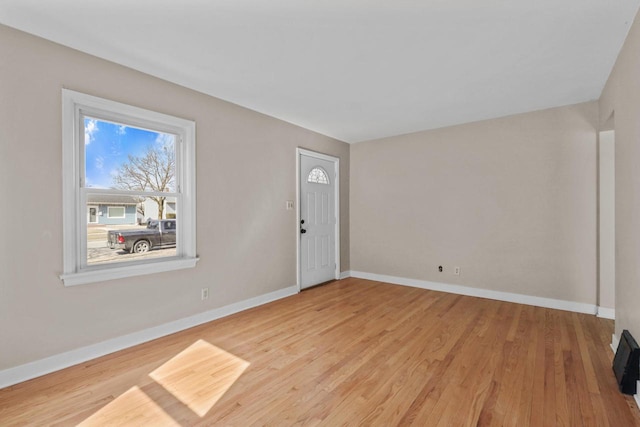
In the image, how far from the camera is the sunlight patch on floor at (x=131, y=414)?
5.64 ft

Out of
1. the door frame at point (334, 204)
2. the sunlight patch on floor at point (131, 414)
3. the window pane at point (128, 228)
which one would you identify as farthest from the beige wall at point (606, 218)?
the window pane at point (128, 228)

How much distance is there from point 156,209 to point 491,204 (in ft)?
13.8

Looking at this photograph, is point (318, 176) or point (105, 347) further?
point (318, 176)

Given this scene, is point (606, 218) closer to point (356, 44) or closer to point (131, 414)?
point (356, 44)

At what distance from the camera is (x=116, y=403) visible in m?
1.89

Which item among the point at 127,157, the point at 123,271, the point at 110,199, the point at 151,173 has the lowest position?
the point at 123,271

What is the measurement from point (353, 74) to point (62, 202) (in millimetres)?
2715

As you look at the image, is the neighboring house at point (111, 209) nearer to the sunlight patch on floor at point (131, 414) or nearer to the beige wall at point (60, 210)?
the beige wall at point (60, 210)


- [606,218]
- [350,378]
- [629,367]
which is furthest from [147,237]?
[606,218]

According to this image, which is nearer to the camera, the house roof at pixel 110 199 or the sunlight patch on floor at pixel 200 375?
the sunlight patch on floor at pixel 200 375

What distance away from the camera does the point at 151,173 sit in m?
2.95

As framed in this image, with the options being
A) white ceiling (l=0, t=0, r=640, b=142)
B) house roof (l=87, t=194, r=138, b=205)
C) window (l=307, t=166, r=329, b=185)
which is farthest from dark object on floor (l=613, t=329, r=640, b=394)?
house roof (l=87, t=194, r=138, b=205)

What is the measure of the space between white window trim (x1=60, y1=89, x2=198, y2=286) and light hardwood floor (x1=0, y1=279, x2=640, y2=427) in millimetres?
714

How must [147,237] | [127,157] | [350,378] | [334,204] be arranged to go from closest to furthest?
1. [350,378]
2. [127,157]
3. [147,237]
4. [334,204]
